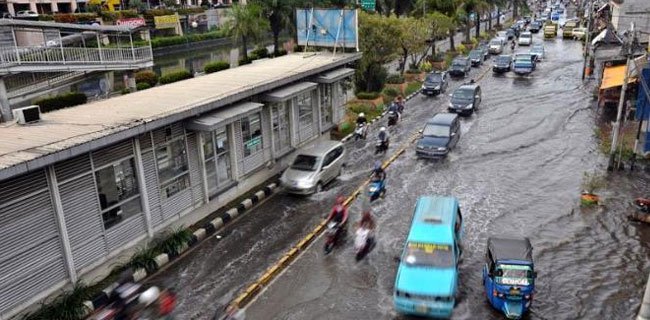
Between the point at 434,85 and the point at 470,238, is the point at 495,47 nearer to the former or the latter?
the point at 434,85

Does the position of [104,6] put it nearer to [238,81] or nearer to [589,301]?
[238,81]

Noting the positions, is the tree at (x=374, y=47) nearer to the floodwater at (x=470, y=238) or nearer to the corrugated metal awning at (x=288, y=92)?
the floodwater at (x=470, y=238)

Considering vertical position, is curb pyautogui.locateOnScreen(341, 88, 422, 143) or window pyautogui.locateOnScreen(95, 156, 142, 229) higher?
window pyautogui.locateOnScreen(95, 156, 142, 229)

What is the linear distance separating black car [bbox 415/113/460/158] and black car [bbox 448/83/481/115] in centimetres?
638

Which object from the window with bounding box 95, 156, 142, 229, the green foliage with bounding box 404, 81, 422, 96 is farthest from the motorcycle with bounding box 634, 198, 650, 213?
the green foliage with bounding box 404, 81, 422, 96

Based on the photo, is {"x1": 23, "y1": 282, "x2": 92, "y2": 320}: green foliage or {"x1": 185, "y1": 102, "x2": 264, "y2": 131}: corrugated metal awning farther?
{"x1": 185, "y1": 102, "x2": 264, "y2": 131}: corrugated metal awning

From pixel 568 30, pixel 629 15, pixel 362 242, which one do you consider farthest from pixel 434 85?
pixel 568 30

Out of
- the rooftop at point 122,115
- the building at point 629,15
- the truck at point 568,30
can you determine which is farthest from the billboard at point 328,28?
the truck at point 568,30

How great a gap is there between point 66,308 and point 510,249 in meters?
11.1

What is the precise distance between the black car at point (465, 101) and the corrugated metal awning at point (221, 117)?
671 inches

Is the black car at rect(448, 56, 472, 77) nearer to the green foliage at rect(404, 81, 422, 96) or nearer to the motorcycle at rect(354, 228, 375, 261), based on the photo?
the green foliage at rect(404, 81, 422, 96)

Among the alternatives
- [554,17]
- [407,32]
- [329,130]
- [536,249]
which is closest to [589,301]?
[536,249]

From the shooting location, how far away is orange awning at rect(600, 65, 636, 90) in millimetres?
29489

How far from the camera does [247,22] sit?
1845 inches
